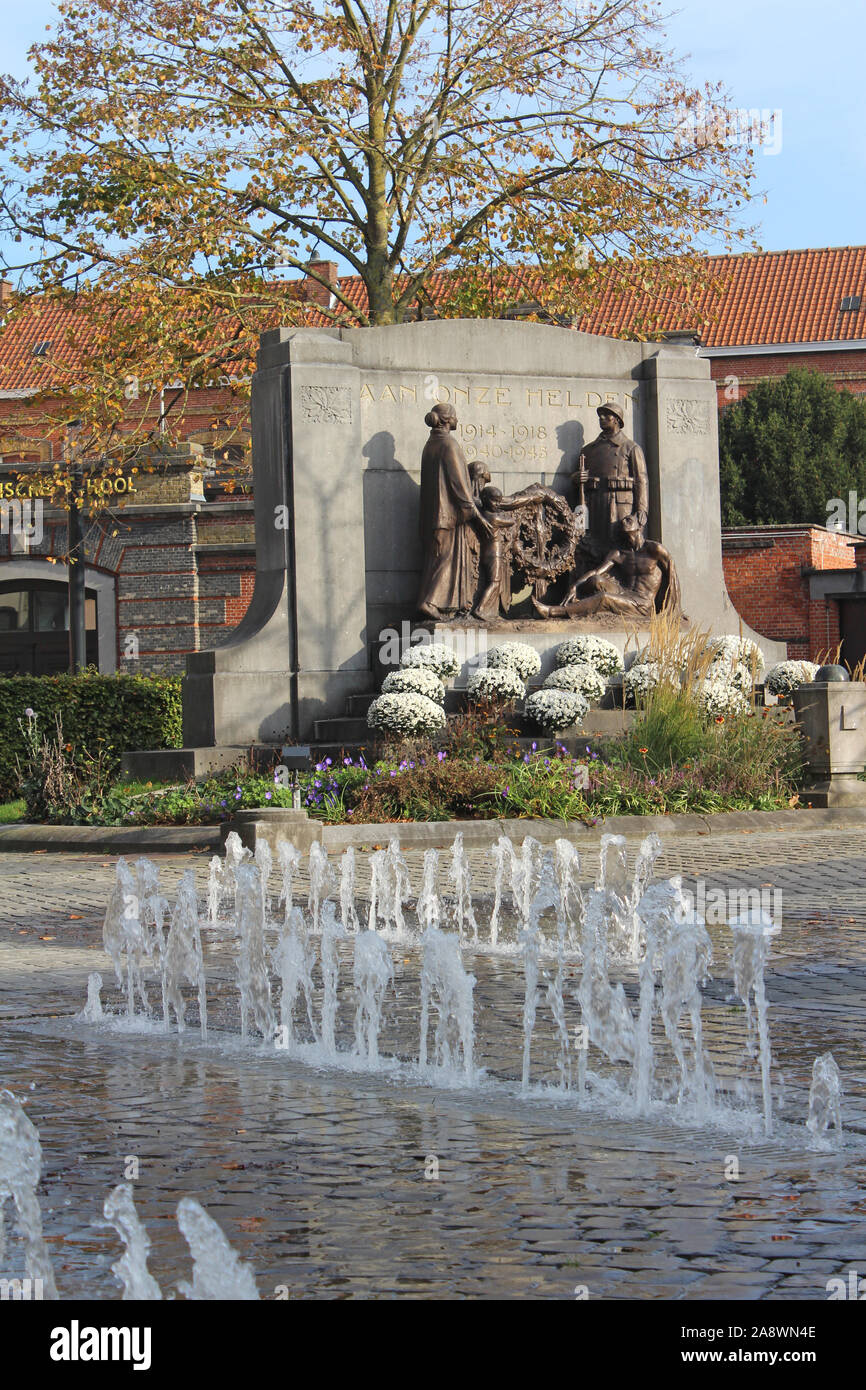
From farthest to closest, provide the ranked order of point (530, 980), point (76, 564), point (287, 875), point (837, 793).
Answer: point (76, 564), point (837, 793), point (287, 875), point (530, 980)

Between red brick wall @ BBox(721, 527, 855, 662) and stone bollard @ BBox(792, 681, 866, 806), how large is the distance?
628 inches

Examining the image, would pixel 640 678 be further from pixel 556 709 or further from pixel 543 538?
pixel 543 538

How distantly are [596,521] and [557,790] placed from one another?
20.1ft

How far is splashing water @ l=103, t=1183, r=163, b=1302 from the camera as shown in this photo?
3.46m

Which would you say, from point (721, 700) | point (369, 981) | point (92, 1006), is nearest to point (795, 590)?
point (721, 700)

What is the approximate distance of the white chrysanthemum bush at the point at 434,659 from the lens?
17391mm

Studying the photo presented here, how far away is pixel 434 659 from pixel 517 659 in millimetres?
843

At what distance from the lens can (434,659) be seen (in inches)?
685

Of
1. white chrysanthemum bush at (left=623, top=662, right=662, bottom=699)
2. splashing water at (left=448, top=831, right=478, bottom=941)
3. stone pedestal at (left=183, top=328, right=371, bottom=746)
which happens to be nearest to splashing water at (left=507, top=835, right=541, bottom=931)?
splashing water at (left=448, top=831, right=478, bottom=941)

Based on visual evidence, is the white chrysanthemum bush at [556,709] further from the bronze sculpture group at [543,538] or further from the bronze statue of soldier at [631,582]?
the bronze statue of soldier at [631,582]

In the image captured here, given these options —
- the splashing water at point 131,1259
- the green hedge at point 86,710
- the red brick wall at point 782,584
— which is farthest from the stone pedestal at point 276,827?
the red brick wall at point 782,584

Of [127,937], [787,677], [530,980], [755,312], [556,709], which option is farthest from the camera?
[755,312]

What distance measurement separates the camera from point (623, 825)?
14.4 metres

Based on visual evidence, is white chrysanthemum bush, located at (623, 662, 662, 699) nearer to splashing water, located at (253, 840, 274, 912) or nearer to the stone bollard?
the stone bollard
